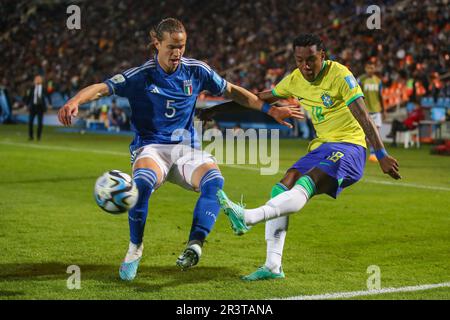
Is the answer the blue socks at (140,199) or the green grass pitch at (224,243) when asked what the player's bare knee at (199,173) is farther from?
the green grass pitch at (224,243)

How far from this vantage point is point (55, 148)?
66.9 ft

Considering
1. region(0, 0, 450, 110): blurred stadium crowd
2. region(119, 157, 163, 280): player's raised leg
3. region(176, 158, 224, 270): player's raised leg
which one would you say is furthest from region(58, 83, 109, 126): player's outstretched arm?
region(0, 0, 450, 110): blurred stadium crowd

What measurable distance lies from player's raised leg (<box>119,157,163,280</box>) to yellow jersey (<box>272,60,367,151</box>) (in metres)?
1.42

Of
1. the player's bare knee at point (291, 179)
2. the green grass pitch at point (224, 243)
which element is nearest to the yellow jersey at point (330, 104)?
the player's bare knee at point (291, 179)

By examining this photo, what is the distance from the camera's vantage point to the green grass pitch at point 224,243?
5.54 m

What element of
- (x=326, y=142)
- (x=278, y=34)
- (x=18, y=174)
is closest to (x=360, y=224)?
(x=326, y=142)

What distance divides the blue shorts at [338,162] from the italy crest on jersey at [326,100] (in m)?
0.33

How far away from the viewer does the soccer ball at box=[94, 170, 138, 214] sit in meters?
5.57

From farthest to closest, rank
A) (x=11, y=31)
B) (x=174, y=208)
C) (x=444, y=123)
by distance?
1. (x=11, y=31)
2. (x=444, y=123)
3. (x=174, y=208)

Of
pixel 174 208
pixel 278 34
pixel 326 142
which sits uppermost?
pixel 278 34

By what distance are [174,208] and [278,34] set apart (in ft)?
87.7

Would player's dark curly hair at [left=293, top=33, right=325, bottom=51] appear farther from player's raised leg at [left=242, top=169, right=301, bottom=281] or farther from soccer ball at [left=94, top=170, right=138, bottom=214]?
soccer ball at [left=94, top=170, right=138, bottom=214]

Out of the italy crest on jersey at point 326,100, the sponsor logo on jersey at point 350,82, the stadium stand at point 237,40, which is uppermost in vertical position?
the stadium stand at point 237,40
